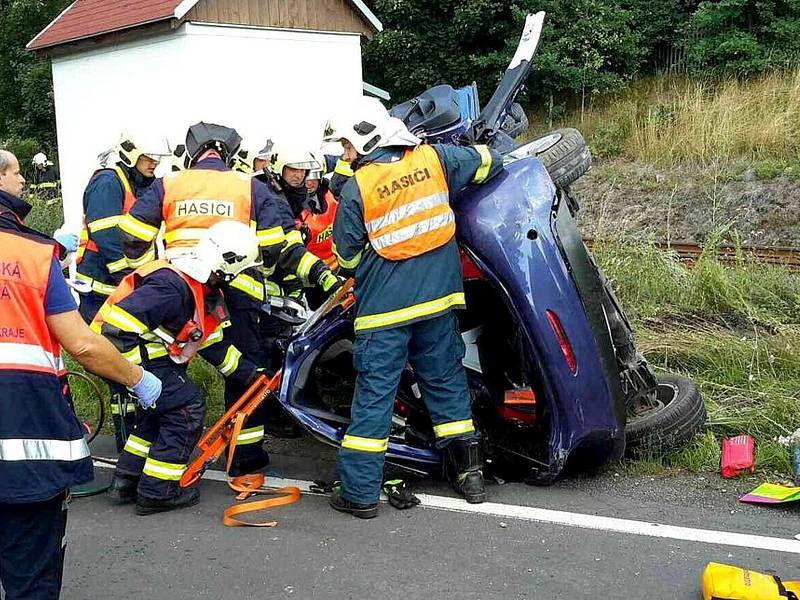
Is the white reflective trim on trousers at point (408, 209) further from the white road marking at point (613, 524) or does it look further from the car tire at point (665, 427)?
the car tire at point (665, 427)

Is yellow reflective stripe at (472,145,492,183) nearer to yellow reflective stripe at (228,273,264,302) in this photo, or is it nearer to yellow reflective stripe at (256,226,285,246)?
yellow reflective stripe at (256,226,285,246)

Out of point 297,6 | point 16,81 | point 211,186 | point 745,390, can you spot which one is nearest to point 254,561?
point 211,186

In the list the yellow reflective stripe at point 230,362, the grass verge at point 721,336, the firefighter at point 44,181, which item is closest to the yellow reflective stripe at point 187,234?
the yellow reflective stripe at point 230,362

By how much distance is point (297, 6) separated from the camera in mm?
11445

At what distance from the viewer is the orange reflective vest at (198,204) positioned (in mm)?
4477

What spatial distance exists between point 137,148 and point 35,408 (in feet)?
9.77

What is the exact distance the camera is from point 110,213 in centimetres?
522

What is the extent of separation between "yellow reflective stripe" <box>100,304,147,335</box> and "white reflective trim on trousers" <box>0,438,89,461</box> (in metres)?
1.21

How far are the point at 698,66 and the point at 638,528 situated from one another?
15.7 metres

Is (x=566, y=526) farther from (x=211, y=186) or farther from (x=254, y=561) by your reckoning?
(x=211, y=186)

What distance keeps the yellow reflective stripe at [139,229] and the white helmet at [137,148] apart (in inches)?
32.8

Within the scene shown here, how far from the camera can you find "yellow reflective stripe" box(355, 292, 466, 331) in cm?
397

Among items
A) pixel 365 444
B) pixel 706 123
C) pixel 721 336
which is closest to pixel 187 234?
pixel 365 444

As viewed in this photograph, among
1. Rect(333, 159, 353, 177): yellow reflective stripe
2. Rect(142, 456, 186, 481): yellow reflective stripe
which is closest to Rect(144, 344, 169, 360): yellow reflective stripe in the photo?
Rect(142, 456, 186, 481): yellow reflective stripe
